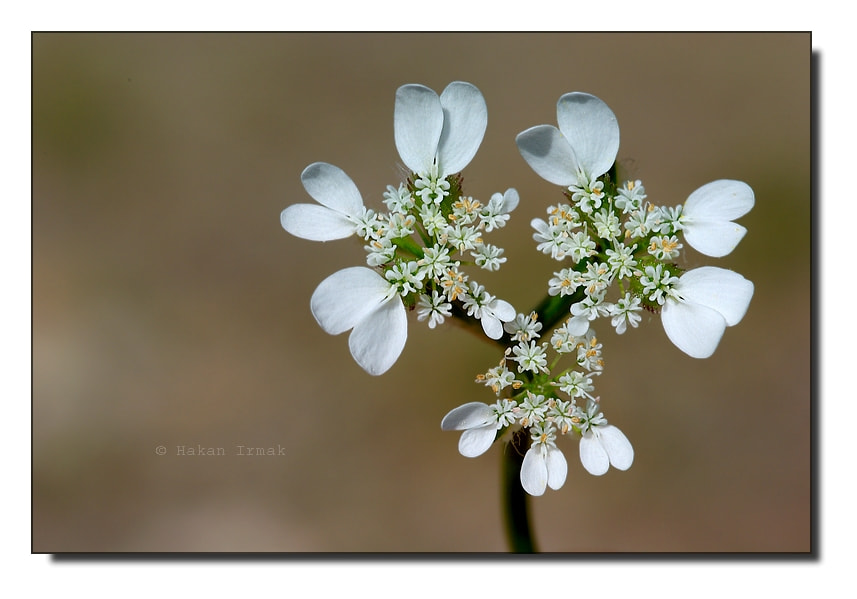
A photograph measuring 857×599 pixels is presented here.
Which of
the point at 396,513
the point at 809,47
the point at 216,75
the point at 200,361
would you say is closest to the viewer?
the point at 809,47

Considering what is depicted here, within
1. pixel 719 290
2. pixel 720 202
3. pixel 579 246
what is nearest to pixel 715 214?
pixel 720 202

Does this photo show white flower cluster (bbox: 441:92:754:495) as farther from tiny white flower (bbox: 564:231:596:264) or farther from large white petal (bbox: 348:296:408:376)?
large white petal (bbox: 348:296:408:376)

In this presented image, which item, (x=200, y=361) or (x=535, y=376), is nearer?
(x=535, y=376)

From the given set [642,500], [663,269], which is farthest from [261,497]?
[663,269]

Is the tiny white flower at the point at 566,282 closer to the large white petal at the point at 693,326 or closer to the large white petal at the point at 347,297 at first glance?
the large white petal at the point at 693,326

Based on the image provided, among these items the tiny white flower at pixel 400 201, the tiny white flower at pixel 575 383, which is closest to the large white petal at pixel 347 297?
the tiny white flower at pixel 400 201

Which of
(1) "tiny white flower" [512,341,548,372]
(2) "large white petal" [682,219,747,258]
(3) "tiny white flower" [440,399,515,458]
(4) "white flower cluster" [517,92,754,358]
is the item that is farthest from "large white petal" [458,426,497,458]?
(2) "large white petal" [682,219,747,258]

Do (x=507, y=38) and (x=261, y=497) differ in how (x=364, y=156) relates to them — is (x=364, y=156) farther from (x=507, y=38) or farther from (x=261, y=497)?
(x=261, y=497)

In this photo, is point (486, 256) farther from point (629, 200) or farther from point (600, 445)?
point (600, 445)
